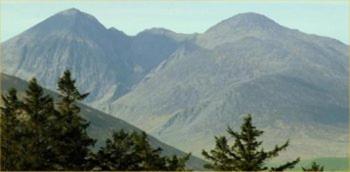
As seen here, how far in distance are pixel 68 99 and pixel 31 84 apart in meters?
2.38

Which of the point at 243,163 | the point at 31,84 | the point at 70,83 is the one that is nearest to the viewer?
the point at 243,163

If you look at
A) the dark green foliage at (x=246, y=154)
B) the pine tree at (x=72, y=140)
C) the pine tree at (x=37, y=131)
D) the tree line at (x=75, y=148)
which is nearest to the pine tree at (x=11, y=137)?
the tree line at (x=75, y=148)

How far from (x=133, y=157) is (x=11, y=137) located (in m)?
5.26

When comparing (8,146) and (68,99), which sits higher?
(68,99)

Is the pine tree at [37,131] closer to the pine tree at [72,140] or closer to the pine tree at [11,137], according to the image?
the pine tree at [11,137]

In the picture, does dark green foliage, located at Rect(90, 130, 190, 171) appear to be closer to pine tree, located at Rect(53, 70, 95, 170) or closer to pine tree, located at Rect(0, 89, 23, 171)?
pine tree, located at Rect(53, 70, 95, 170)

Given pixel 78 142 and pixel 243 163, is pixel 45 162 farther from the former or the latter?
pixel 243 163

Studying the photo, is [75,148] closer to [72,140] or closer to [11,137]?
[72,140]

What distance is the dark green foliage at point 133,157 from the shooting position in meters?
32.0

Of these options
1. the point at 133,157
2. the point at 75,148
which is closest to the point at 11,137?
the point at 75,148

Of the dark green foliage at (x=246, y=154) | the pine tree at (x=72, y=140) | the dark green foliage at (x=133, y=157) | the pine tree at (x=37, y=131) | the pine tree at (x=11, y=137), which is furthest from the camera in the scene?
the pine tree at (x=72, y=140)

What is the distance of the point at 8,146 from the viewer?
32.0 meters

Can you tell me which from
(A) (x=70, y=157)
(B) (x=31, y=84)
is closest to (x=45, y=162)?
(A) (x=70, y=157)

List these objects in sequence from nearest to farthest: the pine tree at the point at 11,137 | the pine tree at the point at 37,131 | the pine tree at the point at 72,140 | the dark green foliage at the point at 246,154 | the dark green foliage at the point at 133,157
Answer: the pine tree at the point at 11,137
the pine tree at the point at 37,131
the dark green foliage at the point at 246,154
the dark green foliage at the point at 133,157
the pine tree at the point at 72,140
